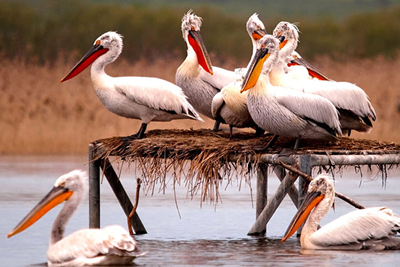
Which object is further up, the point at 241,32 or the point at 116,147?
the point at 241,32

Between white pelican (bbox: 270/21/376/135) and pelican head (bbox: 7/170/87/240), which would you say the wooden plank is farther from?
pelican head (bbox: 7/170/87/240)

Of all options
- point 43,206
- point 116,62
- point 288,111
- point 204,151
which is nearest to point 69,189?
point 43,206

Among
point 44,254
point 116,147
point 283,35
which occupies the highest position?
point 283,35

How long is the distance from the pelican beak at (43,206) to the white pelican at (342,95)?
2.23m

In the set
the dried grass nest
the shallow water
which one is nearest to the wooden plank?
the shallow water

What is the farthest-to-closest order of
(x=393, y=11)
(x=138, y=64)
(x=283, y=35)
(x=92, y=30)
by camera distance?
1. (x=393, y=11)
2. (x=92, y=30)
3. (x=138, y=64)
4. (x=283, y=35)

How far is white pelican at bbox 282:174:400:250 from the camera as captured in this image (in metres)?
8.65

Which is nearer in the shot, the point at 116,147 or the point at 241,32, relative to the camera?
the point at 116,147

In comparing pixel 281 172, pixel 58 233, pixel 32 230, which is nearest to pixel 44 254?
pixel 58 233

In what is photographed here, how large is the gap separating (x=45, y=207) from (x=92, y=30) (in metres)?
12.4

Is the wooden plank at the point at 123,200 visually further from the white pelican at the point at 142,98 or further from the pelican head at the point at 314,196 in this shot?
the pelican head at the point at 314,196

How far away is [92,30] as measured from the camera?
20.3 metres

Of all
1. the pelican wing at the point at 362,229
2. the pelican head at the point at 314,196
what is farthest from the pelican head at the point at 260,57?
the pelican wing at the point at 362,229

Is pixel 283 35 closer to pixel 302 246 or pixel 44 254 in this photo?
pixel 302 246
